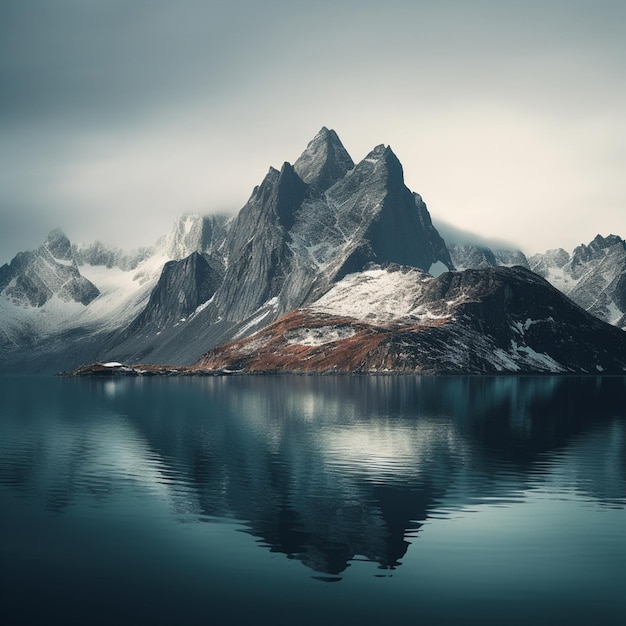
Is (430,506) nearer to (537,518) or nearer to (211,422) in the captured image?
(537,518)

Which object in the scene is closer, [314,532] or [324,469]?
[314,532]

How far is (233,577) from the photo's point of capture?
194ft

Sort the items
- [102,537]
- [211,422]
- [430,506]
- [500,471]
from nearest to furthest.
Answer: [102,537], [430,506], [500,471], [211,422]

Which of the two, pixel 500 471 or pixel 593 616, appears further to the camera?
A: pixel 500 471

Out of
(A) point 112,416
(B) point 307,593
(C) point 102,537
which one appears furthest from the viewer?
(A) point 112,416

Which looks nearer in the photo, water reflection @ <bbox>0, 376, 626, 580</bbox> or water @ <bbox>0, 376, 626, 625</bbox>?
water @ <bbox>0, 376, 626, 625</bbox>

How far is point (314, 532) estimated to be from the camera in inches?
2849

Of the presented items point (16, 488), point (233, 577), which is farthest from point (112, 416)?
point (233, 577)

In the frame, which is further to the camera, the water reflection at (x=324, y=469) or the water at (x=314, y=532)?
the water reflection at (x=324, y=469)

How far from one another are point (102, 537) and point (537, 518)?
125ft

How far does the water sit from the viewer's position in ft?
176

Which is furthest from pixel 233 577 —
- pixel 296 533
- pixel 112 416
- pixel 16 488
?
pixel 112 416

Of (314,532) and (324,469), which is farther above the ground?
(314,532)

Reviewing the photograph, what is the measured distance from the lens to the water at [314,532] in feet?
176
